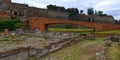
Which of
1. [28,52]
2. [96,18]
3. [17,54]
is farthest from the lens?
[96,18]

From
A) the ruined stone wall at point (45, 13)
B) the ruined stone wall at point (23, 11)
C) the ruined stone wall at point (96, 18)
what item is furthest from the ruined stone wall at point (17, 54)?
the ruined stone wall at point (96, 18)

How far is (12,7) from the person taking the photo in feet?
157

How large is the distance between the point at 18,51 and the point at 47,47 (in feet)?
9.48

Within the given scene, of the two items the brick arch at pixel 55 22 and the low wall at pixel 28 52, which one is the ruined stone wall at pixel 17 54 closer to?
the low wall at pixel 28 52

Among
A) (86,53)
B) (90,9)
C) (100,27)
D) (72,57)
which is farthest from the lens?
(90,9)

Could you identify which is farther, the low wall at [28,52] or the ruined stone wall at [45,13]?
→ the ruined stone wall at [45,13]

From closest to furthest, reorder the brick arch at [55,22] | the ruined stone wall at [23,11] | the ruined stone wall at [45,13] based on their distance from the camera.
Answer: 1. the brick arch at [55,22]
2. the ruined stone wall at [23,11]
3. the ruined stone wall at [45,13]

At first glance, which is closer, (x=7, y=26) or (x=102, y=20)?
(x=7, y=26)

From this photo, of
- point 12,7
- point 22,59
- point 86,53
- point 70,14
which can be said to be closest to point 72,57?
point 86,53

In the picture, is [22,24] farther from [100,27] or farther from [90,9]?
[90,9]

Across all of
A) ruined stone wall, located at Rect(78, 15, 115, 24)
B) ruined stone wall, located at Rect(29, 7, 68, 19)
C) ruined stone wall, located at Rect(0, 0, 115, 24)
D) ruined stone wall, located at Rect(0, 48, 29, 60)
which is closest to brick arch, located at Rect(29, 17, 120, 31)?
ruined stone wall, located at Rect(0, 0, 115, 24)

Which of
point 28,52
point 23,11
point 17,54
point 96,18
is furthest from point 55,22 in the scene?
point 17,54

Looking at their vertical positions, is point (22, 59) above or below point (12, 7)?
below

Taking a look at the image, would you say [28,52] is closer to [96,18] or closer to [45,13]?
[45,13]
